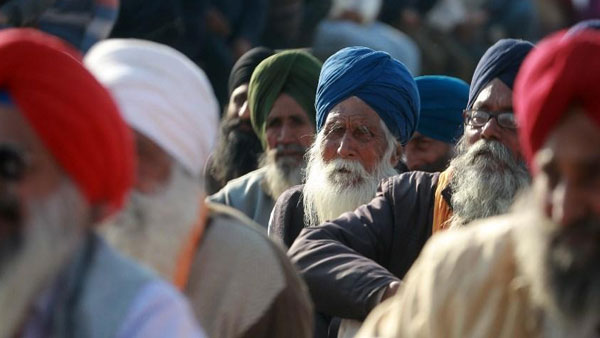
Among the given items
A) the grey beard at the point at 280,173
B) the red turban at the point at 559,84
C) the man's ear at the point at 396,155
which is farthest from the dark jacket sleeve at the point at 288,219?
the red turban at the point at 559,84

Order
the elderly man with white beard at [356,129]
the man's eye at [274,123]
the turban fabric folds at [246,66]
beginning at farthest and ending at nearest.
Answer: the turban fabric folds at [246,66]
the man's eye at [274,123]
the elderly man with white beard at [356,129]

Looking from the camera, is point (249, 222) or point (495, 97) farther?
point (495, 97)

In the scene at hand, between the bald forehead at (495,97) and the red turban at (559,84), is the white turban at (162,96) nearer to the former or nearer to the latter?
the red turban at (559,84)

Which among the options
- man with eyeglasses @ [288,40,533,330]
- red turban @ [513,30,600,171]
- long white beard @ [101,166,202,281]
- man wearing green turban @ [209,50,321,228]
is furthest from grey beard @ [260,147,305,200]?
red turban @ [513,30,600,171]

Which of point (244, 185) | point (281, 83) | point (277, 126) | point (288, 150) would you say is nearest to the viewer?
Answer: point (244, 185)

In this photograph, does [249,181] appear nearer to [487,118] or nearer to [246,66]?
[246,66]

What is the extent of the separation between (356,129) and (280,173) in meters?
1.00

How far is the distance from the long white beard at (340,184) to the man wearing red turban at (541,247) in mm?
3249

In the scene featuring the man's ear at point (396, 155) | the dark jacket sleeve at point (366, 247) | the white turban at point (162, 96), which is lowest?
the man's ear at point (396, 155)

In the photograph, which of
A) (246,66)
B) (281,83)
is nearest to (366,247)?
(281,83)

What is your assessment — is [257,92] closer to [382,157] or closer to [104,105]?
[382,157]

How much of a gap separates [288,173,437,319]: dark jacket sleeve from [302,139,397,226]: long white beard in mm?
875

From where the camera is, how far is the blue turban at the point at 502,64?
7.20m

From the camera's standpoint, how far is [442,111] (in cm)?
931
